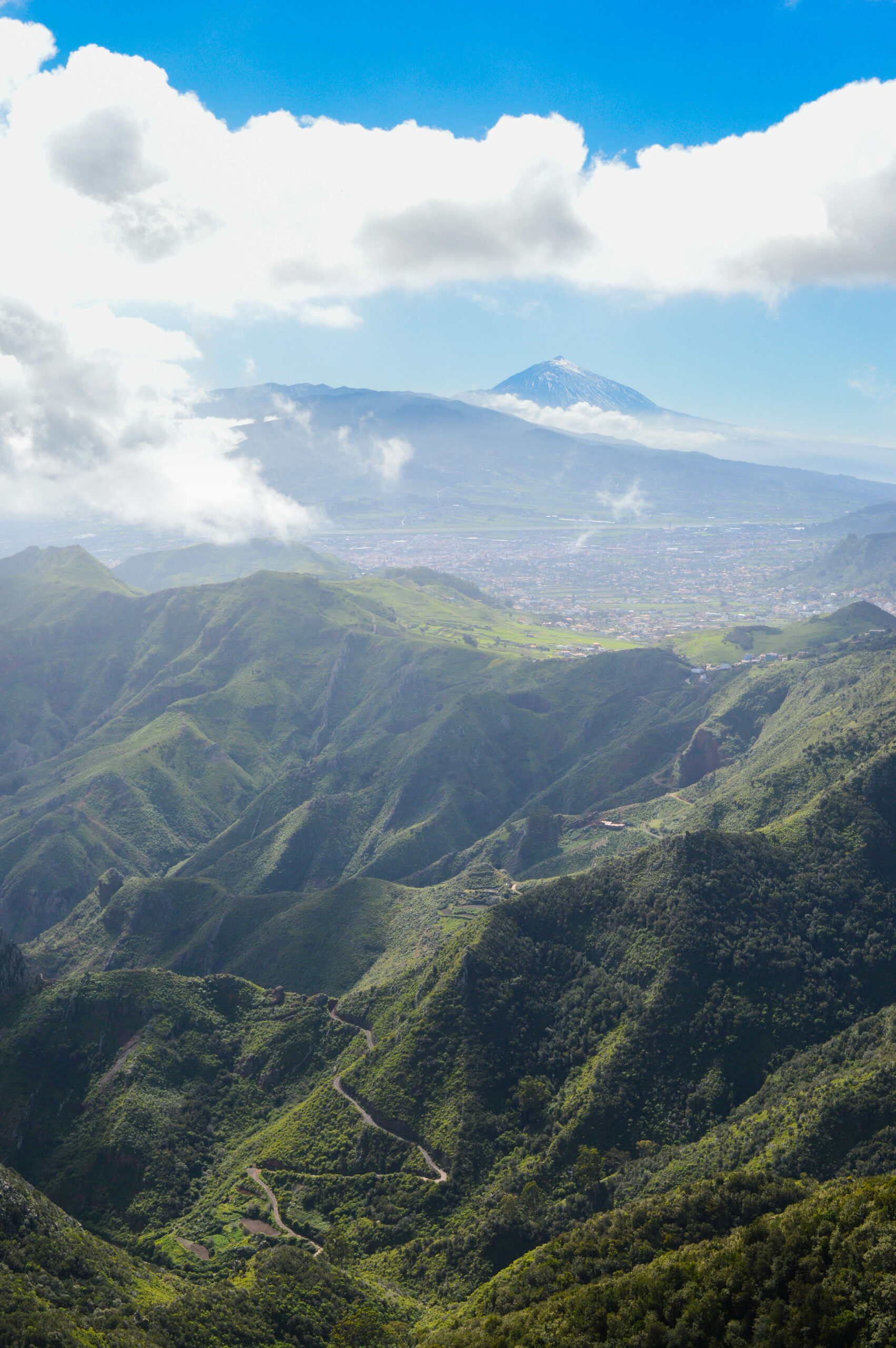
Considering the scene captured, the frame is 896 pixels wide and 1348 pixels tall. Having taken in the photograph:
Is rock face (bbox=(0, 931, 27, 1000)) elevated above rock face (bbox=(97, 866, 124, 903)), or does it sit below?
above

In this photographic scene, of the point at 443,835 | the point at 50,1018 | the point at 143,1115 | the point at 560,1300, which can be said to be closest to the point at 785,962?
the point at 560,1300

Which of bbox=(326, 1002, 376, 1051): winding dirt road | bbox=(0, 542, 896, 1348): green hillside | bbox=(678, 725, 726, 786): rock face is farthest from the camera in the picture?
bbox=(678, 725, 726, 786): rock face

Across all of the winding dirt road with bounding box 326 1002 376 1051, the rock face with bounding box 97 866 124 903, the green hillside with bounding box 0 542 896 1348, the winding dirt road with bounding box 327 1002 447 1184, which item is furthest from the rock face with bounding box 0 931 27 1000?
the rock face with bounding box 97 866 124 903

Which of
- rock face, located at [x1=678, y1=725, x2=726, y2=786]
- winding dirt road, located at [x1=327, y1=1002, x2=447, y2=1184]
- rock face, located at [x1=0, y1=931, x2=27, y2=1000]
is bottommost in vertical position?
winding dirt road, located at [x1=327, y1=1002, x2=447, y2=1184]

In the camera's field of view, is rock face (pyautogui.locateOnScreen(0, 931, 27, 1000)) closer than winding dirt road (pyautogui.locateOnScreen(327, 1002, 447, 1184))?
No

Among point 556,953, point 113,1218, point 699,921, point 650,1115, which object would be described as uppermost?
point 699,921

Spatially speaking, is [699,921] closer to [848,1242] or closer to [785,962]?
[785,962]

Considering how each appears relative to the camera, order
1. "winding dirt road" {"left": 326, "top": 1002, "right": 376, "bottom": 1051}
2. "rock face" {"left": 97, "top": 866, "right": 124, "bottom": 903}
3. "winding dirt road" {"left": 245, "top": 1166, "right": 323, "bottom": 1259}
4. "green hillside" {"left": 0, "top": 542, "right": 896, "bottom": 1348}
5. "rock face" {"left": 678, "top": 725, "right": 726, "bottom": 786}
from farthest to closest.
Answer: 1. "rock face" {"left": 678, "top": 725, "right": 726, "bottom": 786}
2. "rock face" {"left": 97, "top": 866, "right": 124, "bottom": 903}
3. "winding dirt road" {"left": 326, "top": 1002, "right": 376, "bottom": 1051}
4. "winding dirt road" {"left": 245, "top": 1166, "right": 323, "bottom": 1259}
5. "green hillside" {"left": 0, "top": 542, "right": 896, "bottom": 1348}

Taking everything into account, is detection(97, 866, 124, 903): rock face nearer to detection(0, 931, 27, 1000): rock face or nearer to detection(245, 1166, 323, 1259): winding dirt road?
detection(0, 931, 27, 1000): rock face

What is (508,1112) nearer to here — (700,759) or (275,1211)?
(275,1211)
